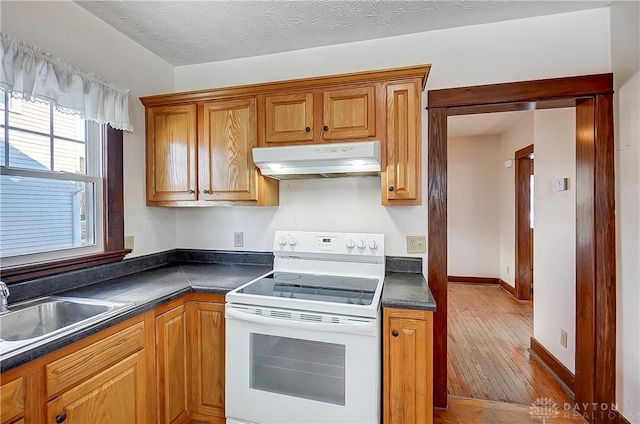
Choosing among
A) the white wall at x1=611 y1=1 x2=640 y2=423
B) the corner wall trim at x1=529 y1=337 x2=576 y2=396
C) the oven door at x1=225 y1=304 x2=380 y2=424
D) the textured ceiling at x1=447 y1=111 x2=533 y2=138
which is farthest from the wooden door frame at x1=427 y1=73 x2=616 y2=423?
the textured ceiling at x1=447 y1=111 x2=533 y2=138

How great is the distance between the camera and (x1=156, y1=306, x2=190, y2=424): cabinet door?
5.39 feet

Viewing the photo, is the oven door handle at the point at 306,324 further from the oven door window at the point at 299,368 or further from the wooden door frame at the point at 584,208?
the wooden door frame at the point at 584,208

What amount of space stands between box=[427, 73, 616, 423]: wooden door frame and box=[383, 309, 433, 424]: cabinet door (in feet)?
1.90

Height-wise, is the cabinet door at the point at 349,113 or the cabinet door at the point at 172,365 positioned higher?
the cabinet door at the point at 349,113

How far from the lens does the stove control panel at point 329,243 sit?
207 centimetres

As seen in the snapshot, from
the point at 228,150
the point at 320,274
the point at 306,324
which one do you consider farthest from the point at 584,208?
the point at 228,150

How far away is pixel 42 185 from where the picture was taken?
170 centimetres

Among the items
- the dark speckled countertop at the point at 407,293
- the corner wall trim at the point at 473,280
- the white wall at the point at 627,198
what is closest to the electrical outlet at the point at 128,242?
the dark speckled countertop at the point at 407,293

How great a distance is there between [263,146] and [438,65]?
4.20 ft

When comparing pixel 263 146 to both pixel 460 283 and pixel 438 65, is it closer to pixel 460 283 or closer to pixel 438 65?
pixel 438 65

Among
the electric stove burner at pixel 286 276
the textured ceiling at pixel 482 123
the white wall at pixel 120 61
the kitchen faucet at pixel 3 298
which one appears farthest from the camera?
the textured ceiling at pixel 482 123

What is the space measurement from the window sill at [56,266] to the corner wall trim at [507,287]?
479cm

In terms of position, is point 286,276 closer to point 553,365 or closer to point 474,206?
point 553,365

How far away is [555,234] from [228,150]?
99.0 inches
